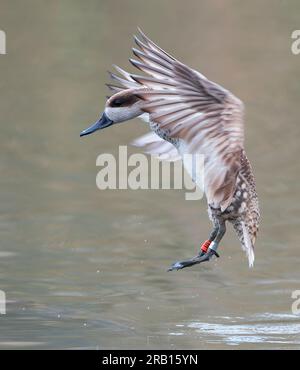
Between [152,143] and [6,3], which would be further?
[6,3]

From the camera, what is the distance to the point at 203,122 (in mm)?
7395

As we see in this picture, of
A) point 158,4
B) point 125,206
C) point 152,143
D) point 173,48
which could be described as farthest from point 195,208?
point 158,4

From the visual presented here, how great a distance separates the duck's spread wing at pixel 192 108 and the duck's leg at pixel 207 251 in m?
0.26

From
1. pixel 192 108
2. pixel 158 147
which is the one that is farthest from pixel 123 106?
pixel 158 147

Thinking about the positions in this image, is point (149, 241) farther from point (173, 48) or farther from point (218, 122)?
point (173, 48)

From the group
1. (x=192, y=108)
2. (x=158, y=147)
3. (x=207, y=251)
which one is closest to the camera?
(x=192, y=108)

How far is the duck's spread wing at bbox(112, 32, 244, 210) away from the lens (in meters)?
7.30

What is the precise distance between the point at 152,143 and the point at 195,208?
11.4 ft

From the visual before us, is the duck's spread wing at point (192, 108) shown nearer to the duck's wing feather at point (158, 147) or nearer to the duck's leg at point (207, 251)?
the duck's leg at point (207, 251)

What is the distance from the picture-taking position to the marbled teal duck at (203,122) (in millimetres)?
7320

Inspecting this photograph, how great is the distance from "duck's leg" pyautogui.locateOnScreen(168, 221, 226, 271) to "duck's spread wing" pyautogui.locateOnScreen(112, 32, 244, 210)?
10.3 inches

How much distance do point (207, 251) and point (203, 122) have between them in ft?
2.70

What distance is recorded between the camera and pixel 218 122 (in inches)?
293

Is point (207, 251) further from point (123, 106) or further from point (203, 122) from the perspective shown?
point (123, 106)
